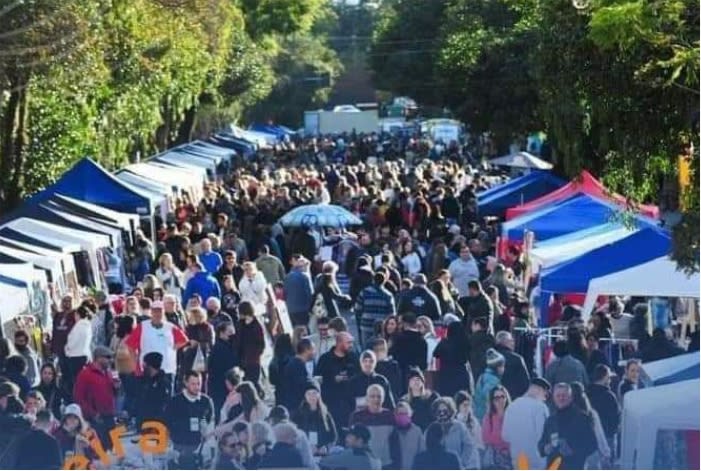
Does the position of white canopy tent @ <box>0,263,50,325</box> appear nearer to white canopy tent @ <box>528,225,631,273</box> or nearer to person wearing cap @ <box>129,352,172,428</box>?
person wearing cap @ <box>129,352,172,428</box>

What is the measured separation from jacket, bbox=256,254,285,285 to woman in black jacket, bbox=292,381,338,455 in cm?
706

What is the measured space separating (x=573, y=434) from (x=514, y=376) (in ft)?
4.67

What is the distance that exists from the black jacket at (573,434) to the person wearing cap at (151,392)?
10.2 ft

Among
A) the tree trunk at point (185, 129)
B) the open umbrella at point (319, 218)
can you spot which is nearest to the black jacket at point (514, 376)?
the open umbrella at point (319, 218)

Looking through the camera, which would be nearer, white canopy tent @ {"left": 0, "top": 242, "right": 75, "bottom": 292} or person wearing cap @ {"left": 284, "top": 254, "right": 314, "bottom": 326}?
person wearing cap @ {"left": 284, "top": 254, "right": 314, "bottom": 326}

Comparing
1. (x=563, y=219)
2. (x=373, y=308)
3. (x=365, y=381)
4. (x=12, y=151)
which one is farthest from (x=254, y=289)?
(x=12, y=151)

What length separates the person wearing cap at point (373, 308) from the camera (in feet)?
55.9

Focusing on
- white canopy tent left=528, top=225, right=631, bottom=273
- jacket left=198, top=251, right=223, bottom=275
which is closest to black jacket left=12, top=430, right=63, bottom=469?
white canopy tent left=528, top=225, right=631, bottom=273

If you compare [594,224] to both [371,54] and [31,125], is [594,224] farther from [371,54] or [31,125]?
[371,54]

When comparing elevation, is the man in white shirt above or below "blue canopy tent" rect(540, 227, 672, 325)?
below

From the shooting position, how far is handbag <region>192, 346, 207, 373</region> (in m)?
14.7

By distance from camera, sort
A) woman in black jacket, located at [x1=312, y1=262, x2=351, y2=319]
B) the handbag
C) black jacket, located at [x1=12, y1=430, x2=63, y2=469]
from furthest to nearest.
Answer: woman in black jacket, located at [x1=312, y1=262, x2=351, y2=319] → the handbag → black jacket, located at [x1=12, y1=430, x2=63, y2=469]

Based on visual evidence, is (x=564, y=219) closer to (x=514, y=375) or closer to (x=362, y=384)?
(x=514, y=375)

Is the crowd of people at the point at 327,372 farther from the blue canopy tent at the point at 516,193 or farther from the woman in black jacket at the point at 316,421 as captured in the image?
the blue canopy tent at the point at 516,193
